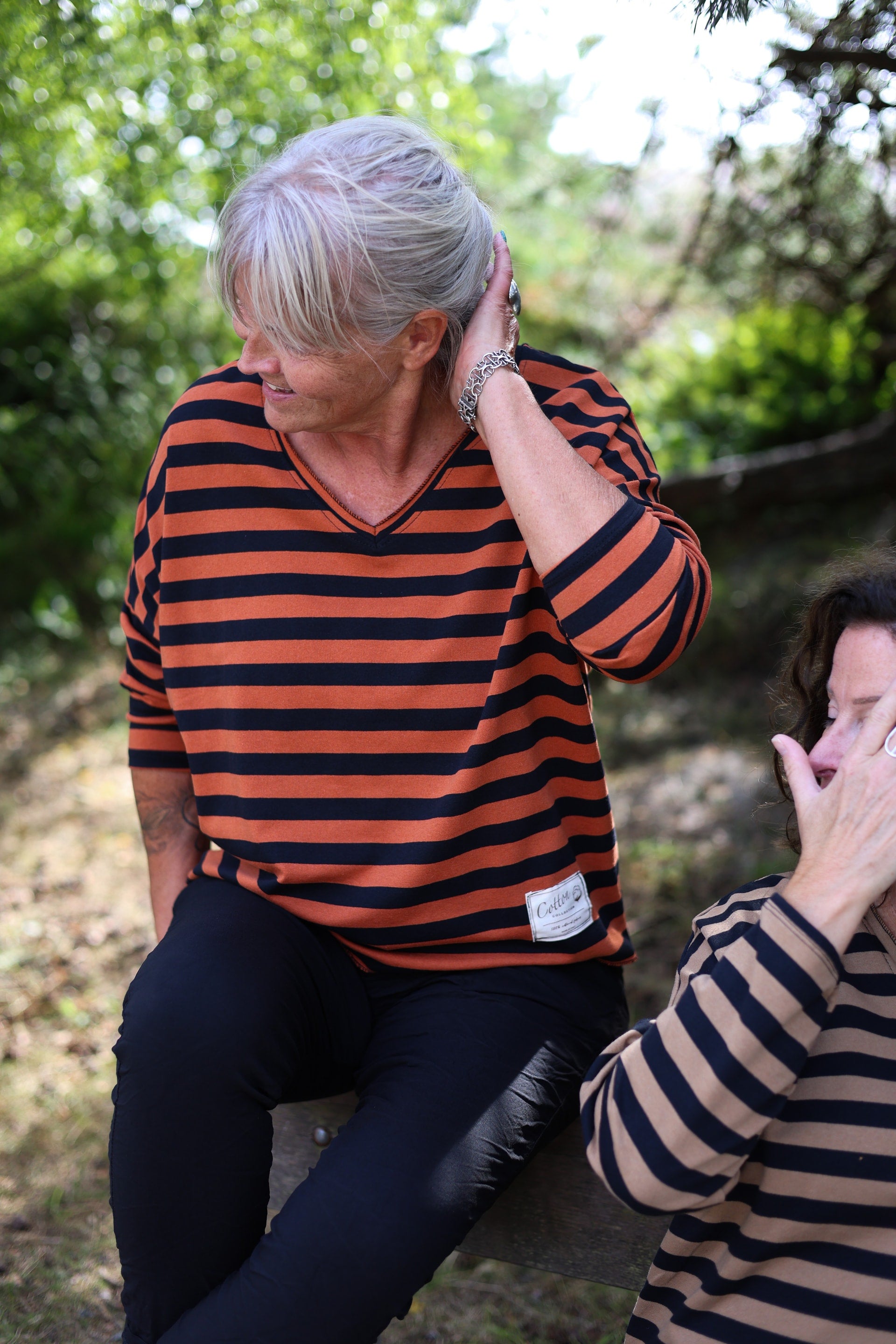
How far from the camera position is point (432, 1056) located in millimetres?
1518

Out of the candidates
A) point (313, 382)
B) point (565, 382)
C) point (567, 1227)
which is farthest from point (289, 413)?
point (567, 1227)

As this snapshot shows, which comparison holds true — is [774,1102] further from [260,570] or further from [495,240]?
[495,240]

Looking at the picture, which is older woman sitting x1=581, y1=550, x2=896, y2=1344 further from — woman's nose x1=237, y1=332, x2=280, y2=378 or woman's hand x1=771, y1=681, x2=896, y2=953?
woman's nose x1=237, y1=332, x2=280, y2=378

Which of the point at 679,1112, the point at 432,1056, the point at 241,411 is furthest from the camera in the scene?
the point at 241,411

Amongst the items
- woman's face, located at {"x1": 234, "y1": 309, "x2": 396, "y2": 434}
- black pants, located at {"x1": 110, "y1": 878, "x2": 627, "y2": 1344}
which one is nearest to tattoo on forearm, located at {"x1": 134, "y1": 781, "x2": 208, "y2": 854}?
black pants, located at {"x1": 110, "y1": 878, "x2": 627, "y2": 1344}

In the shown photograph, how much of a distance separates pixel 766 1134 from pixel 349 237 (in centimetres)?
124

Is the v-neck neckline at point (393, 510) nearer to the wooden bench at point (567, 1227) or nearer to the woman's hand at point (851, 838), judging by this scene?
the woman's hand at point (851, 838)

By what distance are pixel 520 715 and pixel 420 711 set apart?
0.15m

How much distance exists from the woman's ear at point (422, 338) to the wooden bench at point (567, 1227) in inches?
46.7

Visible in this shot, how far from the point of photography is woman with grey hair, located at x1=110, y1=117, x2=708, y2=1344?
1.45 m

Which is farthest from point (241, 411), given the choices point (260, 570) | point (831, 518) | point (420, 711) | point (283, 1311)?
point (831, 518)

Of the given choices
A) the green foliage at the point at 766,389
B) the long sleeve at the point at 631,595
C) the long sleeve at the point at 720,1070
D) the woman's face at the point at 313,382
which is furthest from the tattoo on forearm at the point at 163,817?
the green foliage at the point at 766,389

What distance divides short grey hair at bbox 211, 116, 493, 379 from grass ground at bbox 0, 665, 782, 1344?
1.73 m

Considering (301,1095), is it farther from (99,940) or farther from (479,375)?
(99,940)
